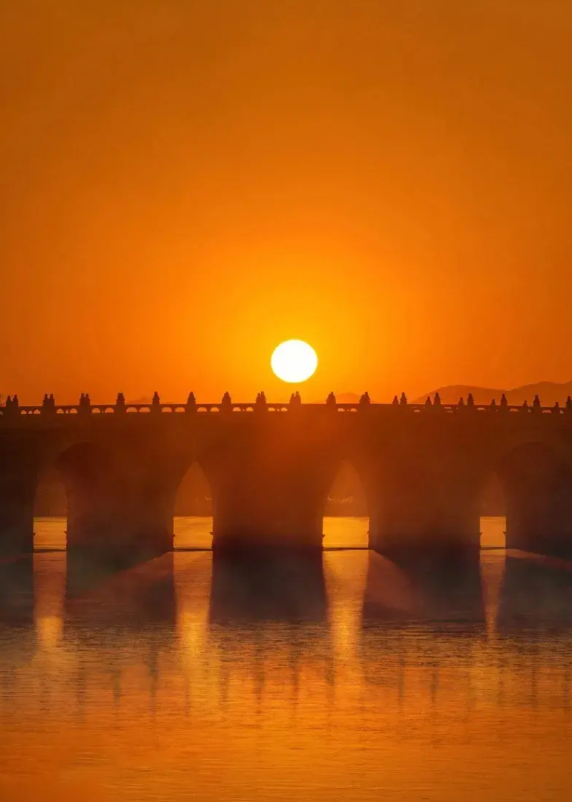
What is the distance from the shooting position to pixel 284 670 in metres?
37.1

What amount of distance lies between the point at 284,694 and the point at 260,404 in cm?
4477

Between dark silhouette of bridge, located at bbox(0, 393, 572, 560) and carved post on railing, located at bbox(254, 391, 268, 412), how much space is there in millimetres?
80

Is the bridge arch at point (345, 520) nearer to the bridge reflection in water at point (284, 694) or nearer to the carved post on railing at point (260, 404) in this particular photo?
A: the carved post on railing at point (260, 404)

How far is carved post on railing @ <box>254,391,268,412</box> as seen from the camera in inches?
3063

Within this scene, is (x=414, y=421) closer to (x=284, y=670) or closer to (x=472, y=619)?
(x=472, y=619)

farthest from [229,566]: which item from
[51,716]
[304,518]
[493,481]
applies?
[493,481]

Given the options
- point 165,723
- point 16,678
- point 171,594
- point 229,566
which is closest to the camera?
point 165,723

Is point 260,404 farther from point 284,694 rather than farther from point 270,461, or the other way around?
point 284,694

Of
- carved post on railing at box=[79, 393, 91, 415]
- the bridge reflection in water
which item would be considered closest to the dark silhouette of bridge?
carved post on railing at box=[79, 393, 91, 415]

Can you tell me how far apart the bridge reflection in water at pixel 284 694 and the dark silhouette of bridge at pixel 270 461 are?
63.9 ft

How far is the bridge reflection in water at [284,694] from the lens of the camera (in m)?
26.1

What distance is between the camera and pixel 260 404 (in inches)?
3071

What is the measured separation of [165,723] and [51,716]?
7.67 feet

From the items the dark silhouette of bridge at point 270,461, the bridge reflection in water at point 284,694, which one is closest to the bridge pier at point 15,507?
the dark silhouette of bridge at point 270,461
